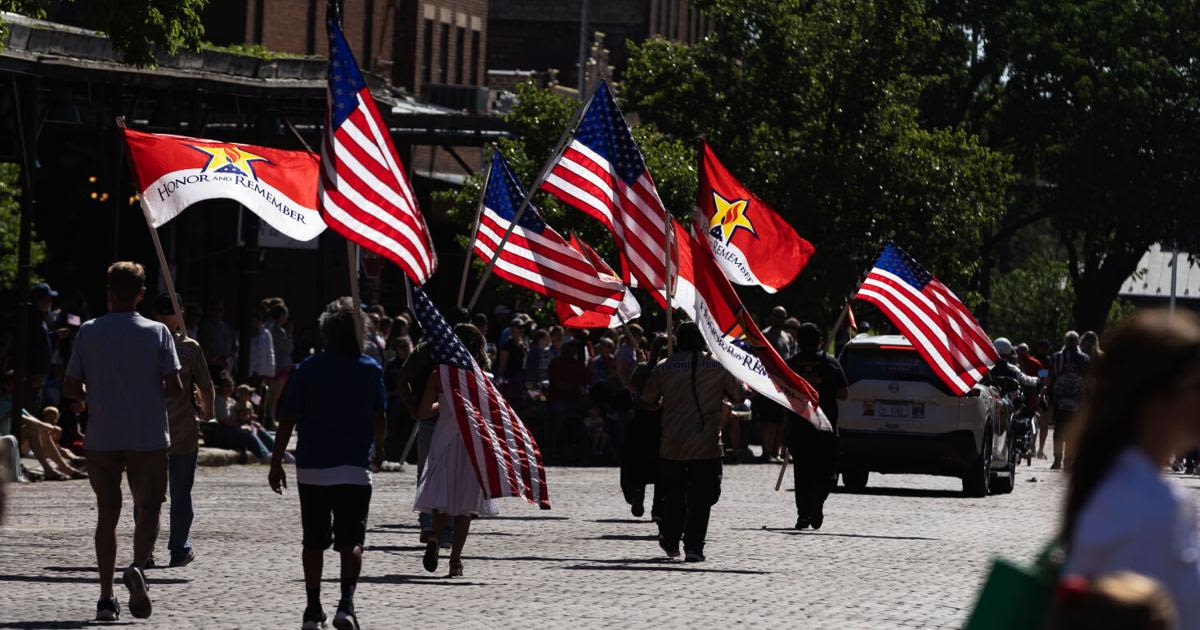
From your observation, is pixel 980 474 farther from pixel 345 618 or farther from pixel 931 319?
pixel 345 618

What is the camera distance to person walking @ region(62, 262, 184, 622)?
11.0 m

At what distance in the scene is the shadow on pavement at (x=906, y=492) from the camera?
2414cm

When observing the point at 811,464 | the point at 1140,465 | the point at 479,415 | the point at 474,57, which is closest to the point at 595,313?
the point at 811,464

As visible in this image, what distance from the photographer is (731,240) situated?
1967cm

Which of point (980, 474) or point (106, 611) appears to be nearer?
point (106, 611)

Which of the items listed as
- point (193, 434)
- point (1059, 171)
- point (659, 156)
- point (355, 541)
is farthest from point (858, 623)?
point (1059, 171)

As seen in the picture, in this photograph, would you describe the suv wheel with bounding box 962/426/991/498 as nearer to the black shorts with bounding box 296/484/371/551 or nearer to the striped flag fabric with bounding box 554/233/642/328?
the striped flag fabric with bounding box 554/233/642/328

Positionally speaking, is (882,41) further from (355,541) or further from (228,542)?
(355,541)

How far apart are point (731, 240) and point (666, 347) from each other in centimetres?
230

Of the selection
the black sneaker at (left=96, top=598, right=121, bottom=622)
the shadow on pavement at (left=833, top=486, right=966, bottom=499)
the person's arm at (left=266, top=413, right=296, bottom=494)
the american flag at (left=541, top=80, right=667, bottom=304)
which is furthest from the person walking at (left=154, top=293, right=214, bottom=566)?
the shadow on pavement at (left=833, top=486, right=966, bottom=499)

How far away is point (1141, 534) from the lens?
3660 millimetres

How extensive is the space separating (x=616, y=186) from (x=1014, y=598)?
14.4 m

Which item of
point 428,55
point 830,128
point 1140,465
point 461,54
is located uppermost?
point 461,54

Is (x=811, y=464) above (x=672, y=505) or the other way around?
above
